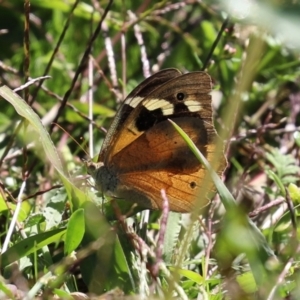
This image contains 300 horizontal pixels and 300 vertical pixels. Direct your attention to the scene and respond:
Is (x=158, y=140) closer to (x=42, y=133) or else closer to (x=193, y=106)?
(x=193, y=106)

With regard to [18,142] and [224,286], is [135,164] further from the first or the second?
[18,142]

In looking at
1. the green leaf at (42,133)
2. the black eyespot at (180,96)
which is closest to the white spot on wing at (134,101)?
the black eyespot at (180,96)

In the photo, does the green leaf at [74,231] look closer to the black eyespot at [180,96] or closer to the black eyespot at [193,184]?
the black eyespot at [193,184]

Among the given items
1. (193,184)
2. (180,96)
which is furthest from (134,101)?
(193,184)

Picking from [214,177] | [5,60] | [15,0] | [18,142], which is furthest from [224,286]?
[15,0]

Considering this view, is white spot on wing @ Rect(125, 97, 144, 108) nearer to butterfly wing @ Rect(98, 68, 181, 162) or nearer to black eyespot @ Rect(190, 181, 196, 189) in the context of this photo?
butterfly wing @ Rect(98, 68, 181, 162)

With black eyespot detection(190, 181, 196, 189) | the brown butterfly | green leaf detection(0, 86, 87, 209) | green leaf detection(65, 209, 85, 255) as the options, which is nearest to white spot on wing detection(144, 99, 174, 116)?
the brown butterfly

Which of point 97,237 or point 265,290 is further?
point 97,237

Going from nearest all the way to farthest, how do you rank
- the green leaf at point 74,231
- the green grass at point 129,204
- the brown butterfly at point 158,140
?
the green grass at point 129,204
the green leaf at point 74,231
the brown butterfly at point 158,140

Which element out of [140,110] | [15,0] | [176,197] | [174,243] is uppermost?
[15,0]
